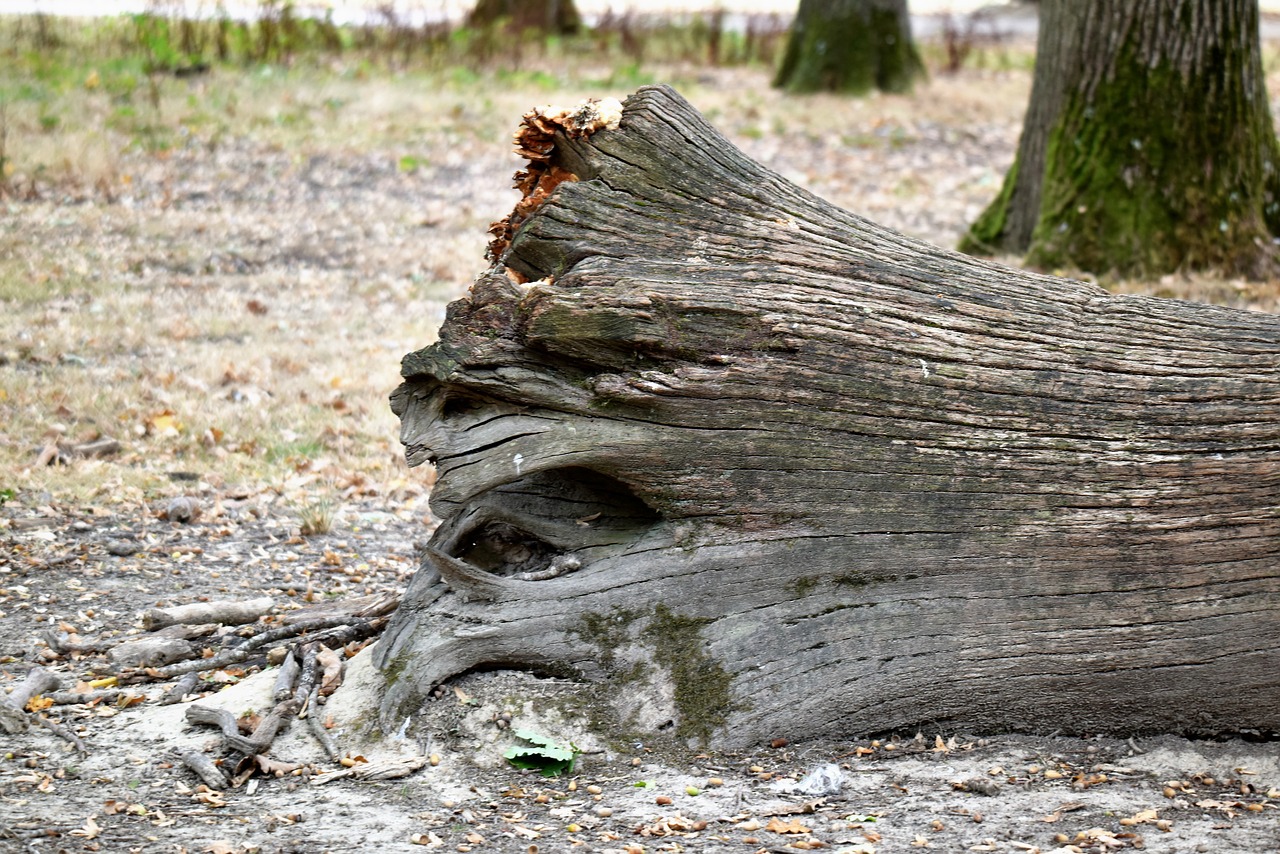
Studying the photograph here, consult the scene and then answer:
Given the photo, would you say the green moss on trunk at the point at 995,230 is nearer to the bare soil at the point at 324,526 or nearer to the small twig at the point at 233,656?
the bare soil at the point at 324,526

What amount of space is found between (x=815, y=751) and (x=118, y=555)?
3.26 metres

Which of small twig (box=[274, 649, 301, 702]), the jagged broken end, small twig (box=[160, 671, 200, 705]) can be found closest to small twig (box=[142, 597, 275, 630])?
small twig (box=[160, 671, 200, 705])

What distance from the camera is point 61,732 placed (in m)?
3.74

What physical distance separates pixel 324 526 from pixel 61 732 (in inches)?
84.4

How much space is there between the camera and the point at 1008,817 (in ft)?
11.0

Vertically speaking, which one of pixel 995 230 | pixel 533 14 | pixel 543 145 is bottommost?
pixel 995 230

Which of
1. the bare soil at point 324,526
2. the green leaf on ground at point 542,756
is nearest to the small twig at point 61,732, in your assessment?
the bare soil at point 324,526

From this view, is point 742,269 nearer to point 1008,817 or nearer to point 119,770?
point 1008,817

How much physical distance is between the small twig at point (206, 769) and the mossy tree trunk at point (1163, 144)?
5885 millimetres

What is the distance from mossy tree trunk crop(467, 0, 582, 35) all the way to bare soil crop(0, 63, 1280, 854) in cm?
572

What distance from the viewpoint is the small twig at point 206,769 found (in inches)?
138

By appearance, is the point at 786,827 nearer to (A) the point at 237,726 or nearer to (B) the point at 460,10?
(A) the point at 237,726

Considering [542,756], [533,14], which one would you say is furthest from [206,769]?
[533,14]

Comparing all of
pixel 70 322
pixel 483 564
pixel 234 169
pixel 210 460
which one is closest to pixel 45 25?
pixel 234 169
